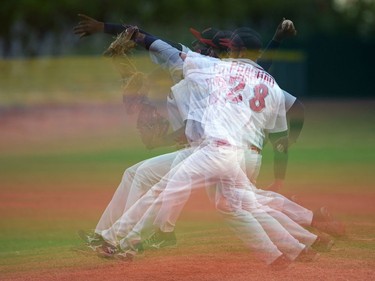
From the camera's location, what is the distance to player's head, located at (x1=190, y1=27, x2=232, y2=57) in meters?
8.25

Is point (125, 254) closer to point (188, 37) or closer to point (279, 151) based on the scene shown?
point (279, 151)

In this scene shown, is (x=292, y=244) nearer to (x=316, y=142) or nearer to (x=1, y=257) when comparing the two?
(x=1, y=257)

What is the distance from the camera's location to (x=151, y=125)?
8266 mm

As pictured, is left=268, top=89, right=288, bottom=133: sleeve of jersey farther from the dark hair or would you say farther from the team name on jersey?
the dark hair

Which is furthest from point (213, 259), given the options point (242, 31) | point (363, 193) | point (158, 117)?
point (363, 193)

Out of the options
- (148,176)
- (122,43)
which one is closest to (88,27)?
(122,43)

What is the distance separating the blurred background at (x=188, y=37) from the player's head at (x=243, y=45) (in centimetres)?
2336

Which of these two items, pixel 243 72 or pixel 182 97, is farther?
pixel 182 97

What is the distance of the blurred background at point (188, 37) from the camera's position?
34.9 metres

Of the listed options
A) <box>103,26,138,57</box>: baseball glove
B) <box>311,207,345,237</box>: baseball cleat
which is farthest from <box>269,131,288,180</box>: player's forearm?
<box>103,26,138,57</box>: baseball glove

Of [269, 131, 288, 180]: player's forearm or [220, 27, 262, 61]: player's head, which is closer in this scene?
[220, 27, 262, 61]: player's head

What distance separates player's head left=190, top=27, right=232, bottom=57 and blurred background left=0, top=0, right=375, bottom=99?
2284cm

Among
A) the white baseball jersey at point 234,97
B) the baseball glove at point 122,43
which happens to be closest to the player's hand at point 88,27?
the baseball glove at point 122,43

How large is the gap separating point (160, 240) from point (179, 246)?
0.79ft
